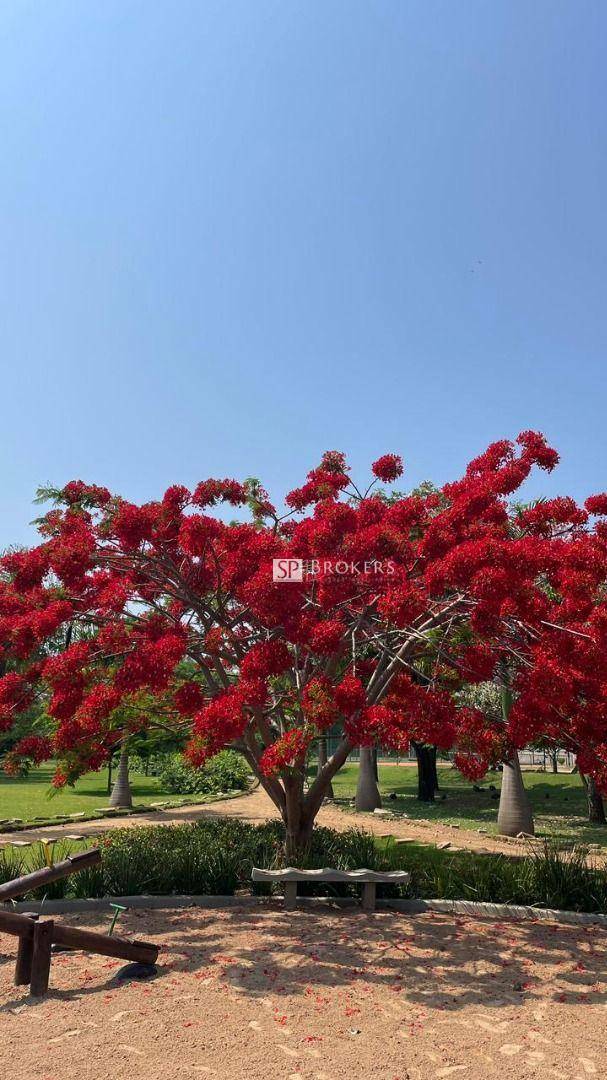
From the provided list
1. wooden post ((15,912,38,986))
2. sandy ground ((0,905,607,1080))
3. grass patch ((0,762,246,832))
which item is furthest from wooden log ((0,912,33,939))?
grass patch ((0,762,246,832))

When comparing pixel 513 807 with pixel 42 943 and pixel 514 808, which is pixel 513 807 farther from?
pixel 42 943

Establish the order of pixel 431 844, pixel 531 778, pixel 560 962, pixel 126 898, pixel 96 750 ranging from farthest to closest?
pixel 531 778
pixel 431 844
pixel 96 750
pixel 126 898
pixel 560 962

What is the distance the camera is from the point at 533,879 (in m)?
8.82

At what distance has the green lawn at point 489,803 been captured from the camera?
18.8 meters

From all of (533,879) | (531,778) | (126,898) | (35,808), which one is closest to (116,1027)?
(126,898)

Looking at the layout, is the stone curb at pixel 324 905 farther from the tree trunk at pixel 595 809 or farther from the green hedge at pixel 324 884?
the tree trunk at pixel 595 809

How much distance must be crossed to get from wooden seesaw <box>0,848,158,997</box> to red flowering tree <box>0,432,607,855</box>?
6.77 feet

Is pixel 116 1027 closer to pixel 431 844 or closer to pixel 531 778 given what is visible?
pixel 431 844

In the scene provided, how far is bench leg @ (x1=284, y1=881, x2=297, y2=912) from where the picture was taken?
342 inches

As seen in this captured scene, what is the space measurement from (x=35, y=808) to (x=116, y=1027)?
1623 cm

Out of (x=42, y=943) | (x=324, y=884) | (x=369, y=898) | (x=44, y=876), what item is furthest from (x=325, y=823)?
(x=42, y=943)

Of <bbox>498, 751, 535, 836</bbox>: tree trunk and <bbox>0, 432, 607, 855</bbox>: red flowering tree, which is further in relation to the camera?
<bbox>498, 751, 535, 836</bbox>: tree trunk

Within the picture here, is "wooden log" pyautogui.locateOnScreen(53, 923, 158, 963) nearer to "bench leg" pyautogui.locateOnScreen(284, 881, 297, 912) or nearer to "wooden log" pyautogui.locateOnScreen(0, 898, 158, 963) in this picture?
"wooden log" pyautogui.locateOnScreen(0, 898, 158, 963)

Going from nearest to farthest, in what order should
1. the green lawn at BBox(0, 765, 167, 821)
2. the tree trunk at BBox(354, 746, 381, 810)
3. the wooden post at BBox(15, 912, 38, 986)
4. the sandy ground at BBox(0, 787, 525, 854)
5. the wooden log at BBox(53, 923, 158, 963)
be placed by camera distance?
the wooden log at BBox(53, 923, 158, 963) → the wooden post at BBox(15, 912, 38, 986) → the sandy ground at BBox(0, 787, 525, 854) → the green lawn at BBox(0, 765, 167, 821) → the tree trunk at BBox(354, 746, 381, 810)
